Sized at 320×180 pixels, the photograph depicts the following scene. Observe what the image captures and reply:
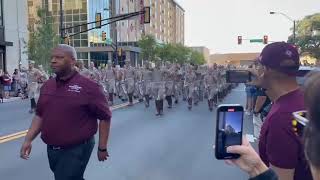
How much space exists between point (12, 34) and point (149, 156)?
1178 inches

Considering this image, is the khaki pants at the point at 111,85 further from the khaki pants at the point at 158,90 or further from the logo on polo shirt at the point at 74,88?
the logo on polo shirt at the point at 74,88

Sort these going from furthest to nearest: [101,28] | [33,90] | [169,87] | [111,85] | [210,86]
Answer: [101,28] < [111,85] < [210,86] < [169,87] < [33,90]

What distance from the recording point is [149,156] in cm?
865

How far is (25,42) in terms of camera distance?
37.2 metres

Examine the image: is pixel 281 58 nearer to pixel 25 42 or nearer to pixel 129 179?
pixel 129 179

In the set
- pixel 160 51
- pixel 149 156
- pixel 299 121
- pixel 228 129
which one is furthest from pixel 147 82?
pixel 160 51

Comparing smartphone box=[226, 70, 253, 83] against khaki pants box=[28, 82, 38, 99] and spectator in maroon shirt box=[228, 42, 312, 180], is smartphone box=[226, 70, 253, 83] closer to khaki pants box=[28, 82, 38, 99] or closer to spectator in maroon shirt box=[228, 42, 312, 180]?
spectator in maroon shirt box=[228, 42, 312, 180]

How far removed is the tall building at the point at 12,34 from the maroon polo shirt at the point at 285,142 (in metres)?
32.9

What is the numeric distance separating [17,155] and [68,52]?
4.80 m

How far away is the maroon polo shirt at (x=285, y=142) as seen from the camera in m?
2.36

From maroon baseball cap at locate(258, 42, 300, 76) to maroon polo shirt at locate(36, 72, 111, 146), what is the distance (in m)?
2.02

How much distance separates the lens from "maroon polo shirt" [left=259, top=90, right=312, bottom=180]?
2.36 meters

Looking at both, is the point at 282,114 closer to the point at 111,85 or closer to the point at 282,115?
the point at 282,115

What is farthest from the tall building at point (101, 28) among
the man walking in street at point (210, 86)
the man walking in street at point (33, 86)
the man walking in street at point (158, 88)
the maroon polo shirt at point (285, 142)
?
the maroon polo shirt at point (285, 142)
